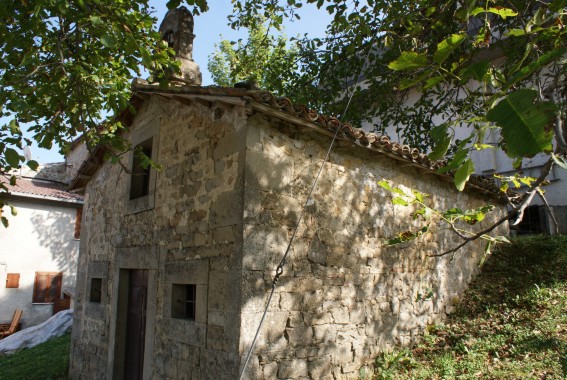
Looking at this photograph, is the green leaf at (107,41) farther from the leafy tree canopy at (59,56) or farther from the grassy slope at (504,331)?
the grassy slope at (504,331)

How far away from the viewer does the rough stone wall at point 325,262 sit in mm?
4027

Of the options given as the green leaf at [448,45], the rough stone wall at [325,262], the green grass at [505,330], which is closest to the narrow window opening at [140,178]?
the rough stone wall at [325,262]

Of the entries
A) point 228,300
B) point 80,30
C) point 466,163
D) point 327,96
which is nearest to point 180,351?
point 228,300

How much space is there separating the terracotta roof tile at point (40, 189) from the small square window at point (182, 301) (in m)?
11.2

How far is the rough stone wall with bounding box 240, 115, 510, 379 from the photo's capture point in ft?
13.2

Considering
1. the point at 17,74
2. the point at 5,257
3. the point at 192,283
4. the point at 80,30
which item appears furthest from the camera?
the point at 5,257

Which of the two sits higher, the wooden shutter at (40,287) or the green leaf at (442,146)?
the green leaf at (442,146)

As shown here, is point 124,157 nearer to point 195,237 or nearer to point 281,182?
point 195,237

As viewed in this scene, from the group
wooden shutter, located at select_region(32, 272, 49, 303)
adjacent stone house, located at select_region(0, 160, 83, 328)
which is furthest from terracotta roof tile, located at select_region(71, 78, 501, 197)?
wooden shutter, located at select_region(32, 272, 49, 303)

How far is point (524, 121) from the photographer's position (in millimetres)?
1177

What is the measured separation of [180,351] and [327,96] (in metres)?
4.73

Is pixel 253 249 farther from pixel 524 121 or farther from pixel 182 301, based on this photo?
pixel 524 121

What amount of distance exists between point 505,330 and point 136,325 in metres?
4.88

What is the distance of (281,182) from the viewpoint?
4.32m
